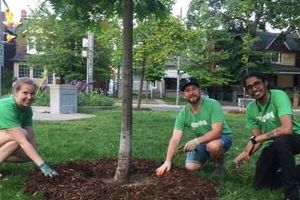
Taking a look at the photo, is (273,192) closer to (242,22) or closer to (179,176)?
(179,176)

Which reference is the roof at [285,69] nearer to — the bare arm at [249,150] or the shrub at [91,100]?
the shrub at [91,100]

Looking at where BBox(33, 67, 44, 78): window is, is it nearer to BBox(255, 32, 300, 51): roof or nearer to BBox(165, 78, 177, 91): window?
BBox(165, 78, 177, 91): window

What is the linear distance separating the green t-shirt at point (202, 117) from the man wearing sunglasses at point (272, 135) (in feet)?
1.32

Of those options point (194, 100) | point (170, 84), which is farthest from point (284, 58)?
point (194, 100)

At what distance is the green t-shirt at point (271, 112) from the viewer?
545cm

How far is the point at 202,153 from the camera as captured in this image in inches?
257

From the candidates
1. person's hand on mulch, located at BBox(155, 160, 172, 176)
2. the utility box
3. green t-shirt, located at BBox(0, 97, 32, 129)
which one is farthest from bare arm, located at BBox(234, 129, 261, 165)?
the utility box

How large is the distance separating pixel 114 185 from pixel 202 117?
1.32m

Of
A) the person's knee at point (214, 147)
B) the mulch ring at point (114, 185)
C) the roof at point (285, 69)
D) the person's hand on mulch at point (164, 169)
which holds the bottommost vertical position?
the mulch ring at point (114, 185)

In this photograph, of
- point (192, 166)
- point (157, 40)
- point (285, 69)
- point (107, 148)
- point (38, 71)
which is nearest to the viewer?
point (192, 166)

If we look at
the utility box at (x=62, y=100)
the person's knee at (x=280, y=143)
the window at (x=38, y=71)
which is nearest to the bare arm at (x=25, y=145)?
the person's knee at (x=280, y=143)

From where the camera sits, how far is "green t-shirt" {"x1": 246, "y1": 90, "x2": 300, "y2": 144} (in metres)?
5.45

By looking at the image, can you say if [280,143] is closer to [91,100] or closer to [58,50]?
[91,100]

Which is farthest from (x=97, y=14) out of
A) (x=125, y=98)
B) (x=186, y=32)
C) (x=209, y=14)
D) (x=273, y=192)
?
(x=209, y=14)
